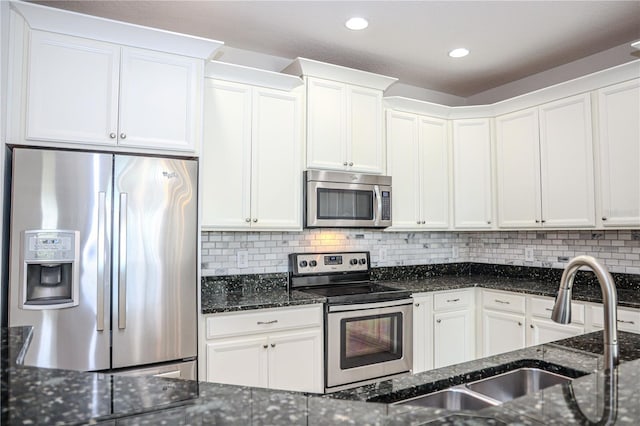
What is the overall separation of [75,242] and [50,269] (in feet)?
0.62

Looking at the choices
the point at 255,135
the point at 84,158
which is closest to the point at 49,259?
the point at 84,158

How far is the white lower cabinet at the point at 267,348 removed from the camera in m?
2.55

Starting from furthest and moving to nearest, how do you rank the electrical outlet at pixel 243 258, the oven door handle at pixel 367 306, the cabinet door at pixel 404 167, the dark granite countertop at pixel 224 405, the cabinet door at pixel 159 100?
the cabinet door at pixel 404 167 → the electrical outlet at pixel 243 258 → the oven door handle at pixel 367 306 → the cabinet door at pixel 159 100 → the dark granite countertop at pixel 224 405

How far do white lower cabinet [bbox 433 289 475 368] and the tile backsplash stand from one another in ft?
2.12

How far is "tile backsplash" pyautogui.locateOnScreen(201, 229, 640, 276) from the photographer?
3.18 meters

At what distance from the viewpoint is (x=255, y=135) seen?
3.01 meters

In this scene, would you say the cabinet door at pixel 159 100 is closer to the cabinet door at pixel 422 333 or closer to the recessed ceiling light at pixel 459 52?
the recessed ceiling light at pixel 459 52

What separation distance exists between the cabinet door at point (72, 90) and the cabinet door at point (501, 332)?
3.09m


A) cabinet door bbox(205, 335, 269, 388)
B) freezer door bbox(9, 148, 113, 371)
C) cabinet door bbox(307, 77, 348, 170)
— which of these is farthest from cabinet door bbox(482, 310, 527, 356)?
freezer door bbox(9, 148, 113, 371)

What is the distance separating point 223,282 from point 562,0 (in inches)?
114

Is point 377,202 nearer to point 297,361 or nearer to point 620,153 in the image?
point 297,361

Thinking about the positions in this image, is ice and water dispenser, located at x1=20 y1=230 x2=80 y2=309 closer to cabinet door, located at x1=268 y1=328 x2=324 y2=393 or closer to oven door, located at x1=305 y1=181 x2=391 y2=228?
cabinet door, located at x1=268 y1=328 x2=324 y2=393

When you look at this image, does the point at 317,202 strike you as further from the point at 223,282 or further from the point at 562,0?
the point at 562,0

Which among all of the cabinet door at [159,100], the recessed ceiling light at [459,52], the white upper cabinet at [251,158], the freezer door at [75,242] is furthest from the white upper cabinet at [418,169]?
the freezer door at [75,242]
